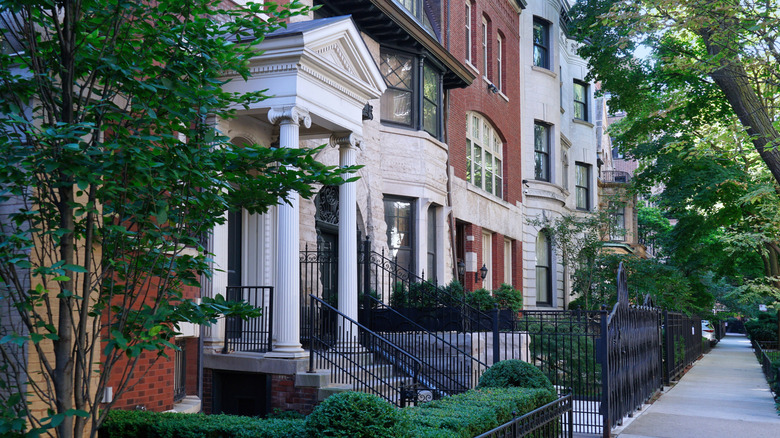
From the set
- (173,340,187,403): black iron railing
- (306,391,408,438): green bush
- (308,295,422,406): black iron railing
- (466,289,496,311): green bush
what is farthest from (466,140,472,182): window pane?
(306,391,408,438): green bush

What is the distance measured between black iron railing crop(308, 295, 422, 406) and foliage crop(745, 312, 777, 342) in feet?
109

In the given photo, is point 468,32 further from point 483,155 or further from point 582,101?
point 582,101

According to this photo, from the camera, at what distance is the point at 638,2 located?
13.2 m

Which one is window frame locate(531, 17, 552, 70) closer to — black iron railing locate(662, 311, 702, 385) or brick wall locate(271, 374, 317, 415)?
black iron railing locate(662, 311, 702, 385)

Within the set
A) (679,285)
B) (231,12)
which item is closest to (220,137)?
(231,12)

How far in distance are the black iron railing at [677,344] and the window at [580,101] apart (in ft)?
33.3

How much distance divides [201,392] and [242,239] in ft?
11.2

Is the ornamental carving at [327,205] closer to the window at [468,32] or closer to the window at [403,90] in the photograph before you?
the window at [403,90]

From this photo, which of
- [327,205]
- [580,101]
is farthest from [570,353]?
[580,101]

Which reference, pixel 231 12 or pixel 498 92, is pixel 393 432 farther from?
pixel 498 92

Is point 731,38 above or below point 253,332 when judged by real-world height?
above

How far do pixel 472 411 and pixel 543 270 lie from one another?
22334 mm

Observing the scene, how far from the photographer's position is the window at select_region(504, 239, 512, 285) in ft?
87.0

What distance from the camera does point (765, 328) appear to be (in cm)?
4066
